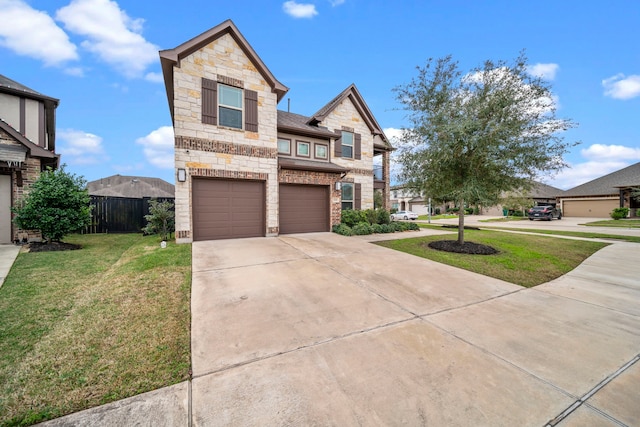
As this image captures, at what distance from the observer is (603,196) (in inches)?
1042

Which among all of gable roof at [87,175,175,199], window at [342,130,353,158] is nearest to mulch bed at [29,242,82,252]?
window at [342,130,353,158]

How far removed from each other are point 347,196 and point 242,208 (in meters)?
6.19

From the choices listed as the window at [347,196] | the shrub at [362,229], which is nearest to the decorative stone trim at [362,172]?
the window at [347,196]

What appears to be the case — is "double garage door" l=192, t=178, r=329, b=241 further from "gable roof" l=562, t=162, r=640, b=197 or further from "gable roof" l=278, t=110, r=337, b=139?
"gable roof" l=562, t=162, r=640, b=197

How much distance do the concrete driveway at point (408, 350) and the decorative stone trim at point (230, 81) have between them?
7331 mm

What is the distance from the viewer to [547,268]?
20.8 ft

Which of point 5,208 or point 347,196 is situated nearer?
point 5,208

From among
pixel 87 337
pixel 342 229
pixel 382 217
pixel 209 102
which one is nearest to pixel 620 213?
pixel 382 217

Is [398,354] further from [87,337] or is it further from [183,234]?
[183,234]

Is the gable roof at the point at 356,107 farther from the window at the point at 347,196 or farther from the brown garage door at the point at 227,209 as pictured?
the brown garage door at the point at 227,209

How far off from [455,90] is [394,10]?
6.30m

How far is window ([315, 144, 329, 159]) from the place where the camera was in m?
12.5

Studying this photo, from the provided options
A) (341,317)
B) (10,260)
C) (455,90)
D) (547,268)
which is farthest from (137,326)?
(455,90)

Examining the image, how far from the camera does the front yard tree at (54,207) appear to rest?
789 cm
